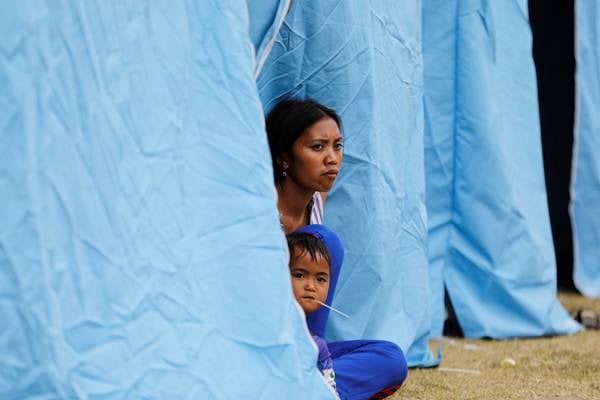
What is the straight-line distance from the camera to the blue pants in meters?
2.54

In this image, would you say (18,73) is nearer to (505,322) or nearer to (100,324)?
(100,324)

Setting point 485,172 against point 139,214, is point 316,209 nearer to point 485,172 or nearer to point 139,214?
point 139,214

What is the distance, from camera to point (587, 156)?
14.2ft

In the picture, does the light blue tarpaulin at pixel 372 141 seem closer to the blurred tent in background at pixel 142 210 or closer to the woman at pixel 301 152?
the woman at pixel 301 152

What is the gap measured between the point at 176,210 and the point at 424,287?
1.42 metres

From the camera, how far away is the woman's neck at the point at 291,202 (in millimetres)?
2814

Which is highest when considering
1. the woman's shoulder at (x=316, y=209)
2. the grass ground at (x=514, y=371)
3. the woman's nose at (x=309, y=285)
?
the woman's shoulder at (x=316, y=209)

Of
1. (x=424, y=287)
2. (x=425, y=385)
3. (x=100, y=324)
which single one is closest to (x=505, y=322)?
(x=424, y=287)

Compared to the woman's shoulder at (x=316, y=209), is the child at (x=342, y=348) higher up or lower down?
lower down

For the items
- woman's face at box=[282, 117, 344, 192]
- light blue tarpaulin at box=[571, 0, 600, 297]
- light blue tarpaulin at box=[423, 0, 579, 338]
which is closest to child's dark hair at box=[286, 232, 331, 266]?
woman's face at box=[282, 117, 344, 192]

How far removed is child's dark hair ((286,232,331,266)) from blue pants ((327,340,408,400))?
8.9 inches

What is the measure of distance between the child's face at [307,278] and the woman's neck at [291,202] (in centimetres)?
25

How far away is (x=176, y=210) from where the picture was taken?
2041 mm

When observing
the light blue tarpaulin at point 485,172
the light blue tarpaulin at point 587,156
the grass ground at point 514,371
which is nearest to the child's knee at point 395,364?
the grass ground at point 514,371
